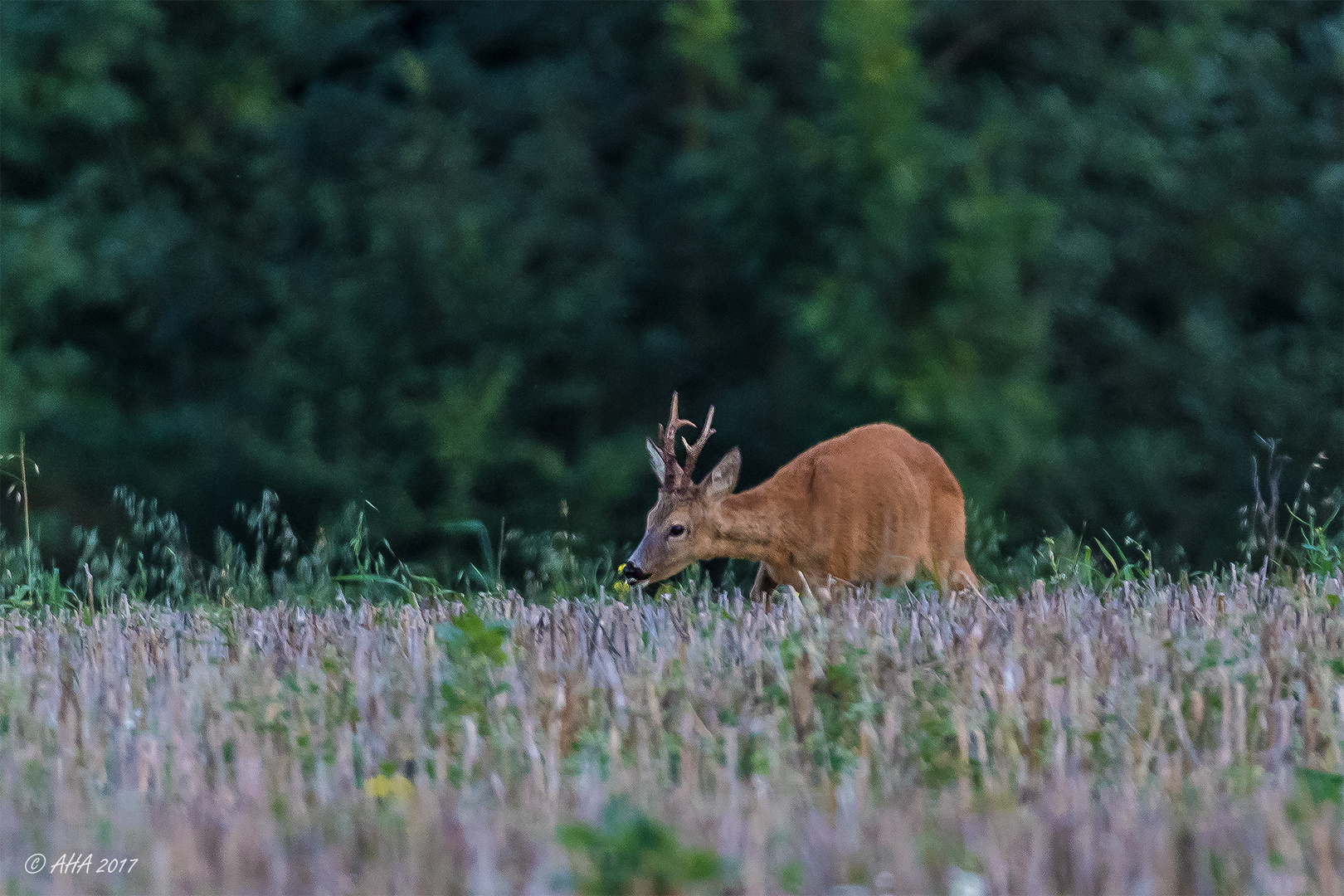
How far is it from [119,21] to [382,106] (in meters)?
2.74

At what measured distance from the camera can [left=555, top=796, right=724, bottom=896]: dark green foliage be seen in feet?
6.89

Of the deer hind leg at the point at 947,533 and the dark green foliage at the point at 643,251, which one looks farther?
the dark green foliage at the point at 643,251

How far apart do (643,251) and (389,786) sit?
1470 centimetres

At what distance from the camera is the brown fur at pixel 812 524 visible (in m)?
6.20

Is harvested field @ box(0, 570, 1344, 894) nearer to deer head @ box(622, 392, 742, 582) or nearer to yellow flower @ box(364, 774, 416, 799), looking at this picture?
yellow flower @ box(364, 774, 416, 799)

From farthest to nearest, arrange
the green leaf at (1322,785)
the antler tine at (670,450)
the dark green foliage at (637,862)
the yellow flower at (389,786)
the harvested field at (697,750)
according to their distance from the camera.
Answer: the antler tine at (670,450) < the yellow flower at (389,786) < the green leaf at (1322,785) < the harvested field at (697,750) < the dark green foliage at (637,862)

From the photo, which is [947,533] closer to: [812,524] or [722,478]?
[812,524]

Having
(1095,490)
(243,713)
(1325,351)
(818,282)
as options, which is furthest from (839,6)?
(243,713)

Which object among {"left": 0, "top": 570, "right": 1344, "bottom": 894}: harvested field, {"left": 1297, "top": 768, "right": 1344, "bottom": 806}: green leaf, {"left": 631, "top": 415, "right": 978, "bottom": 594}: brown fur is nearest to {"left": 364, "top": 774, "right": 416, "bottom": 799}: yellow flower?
{"left": 0, "top": 570, "right": 1344, "bottom": 894}: harvested field

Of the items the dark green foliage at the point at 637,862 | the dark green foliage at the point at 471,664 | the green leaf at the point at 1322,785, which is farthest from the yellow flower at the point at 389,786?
the green leaf at the point at 1322,785

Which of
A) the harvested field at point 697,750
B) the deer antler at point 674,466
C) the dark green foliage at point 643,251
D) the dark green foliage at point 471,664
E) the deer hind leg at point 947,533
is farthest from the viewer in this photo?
the dark green foliage at point 643,251

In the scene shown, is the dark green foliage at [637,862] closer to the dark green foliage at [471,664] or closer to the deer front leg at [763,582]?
the dark green foliage at [471,664]

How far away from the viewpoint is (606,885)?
6.96 feet

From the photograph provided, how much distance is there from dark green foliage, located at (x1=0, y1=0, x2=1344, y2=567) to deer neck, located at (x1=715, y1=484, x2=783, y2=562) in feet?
27.1
